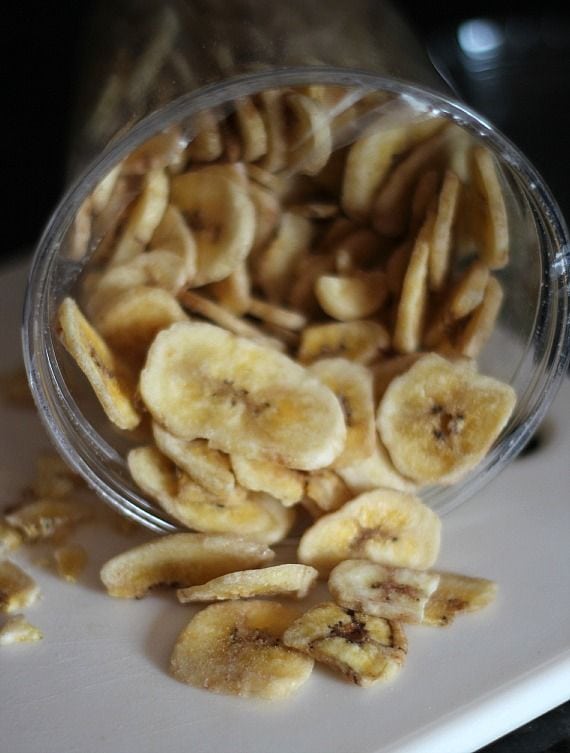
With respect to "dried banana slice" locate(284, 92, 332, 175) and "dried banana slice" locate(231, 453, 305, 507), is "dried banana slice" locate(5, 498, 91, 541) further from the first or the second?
"dried banana slice" locate(284, 92, 332, 175)

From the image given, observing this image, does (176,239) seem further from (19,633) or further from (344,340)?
(19,633)

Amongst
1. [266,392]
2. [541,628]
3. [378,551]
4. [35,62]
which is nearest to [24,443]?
[266,392]

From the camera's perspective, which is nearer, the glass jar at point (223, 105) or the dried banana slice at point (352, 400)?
the glass jar at point (223, 105)

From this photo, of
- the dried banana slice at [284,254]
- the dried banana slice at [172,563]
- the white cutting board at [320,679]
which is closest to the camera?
the white cutting board at [320,679]

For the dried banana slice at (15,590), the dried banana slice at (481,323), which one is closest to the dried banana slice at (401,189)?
the dried banana slice at (481,323)

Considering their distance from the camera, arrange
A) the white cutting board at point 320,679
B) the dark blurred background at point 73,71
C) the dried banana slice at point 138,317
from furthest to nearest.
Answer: the dark blurred background at point 73,71, the dried banana slice at point 138,317, the white cutting board at point 320,679

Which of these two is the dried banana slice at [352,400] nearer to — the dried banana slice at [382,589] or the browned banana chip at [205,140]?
the dried banana slice at [382,589]

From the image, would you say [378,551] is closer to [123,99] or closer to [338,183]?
[338,183]

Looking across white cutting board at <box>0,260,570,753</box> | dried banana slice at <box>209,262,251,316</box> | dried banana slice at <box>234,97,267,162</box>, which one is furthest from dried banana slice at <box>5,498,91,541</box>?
dried banana slice at <box>234,97,267,162</box>
